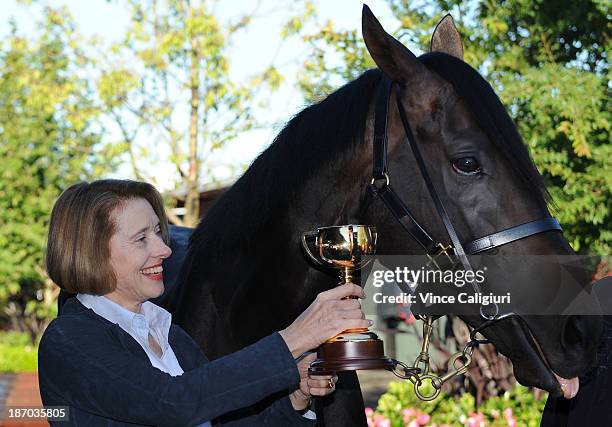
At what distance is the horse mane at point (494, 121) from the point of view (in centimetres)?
217

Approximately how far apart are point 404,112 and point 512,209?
1.46 ft

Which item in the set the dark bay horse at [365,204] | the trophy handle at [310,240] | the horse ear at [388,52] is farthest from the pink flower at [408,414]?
the horse ear at [388,52]

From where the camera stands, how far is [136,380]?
1864 mm

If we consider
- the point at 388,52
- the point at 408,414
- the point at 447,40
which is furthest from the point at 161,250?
the point at 408,414

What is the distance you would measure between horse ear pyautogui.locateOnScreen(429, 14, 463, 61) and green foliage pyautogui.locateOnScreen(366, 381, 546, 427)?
3.53 meters

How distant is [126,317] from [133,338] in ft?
0.24

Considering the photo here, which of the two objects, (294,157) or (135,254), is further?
(294,157)

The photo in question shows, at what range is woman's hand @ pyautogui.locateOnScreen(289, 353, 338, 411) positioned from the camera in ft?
7.42

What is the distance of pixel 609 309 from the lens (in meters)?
2.71

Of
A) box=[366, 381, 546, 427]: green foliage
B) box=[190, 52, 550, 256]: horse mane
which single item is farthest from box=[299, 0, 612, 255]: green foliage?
box=[190, 52, 550, 256]: horse mane

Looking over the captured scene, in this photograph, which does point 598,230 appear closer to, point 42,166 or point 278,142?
point 278,142

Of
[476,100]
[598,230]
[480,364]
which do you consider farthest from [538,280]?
[480,364]

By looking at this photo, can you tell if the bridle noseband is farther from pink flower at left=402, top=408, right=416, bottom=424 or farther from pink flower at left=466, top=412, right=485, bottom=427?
pink flower at left=402, top=408, right=416, bottom=424

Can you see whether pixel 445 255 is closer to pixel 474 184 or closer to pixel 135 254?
pixel 474 184
